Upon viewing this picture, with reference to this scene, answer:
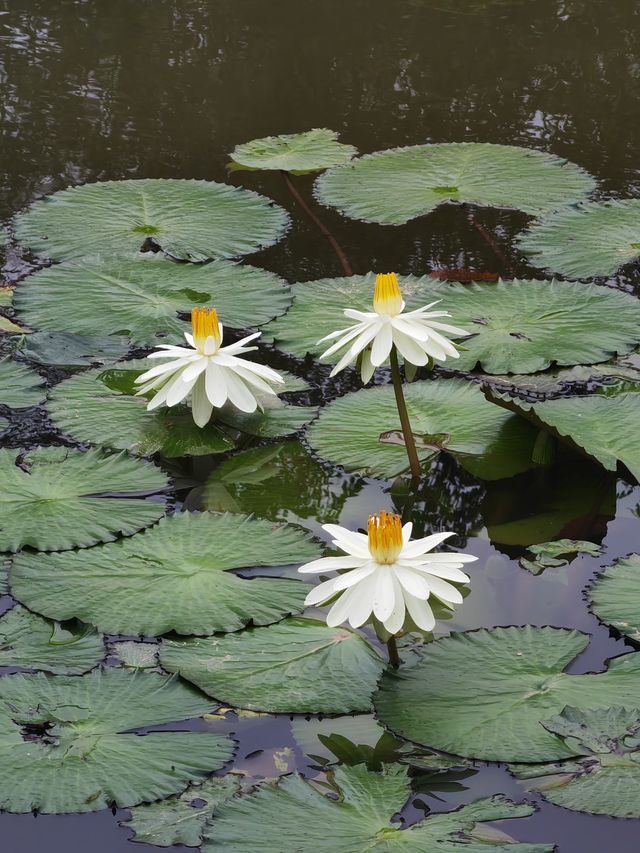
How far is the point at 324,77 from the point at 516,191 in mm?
1320

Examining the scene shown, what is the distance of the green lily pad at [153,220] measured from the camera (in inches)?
128

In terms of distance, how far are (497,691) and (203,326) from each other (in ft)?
3.39

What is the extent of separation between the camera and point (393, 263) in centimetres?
320

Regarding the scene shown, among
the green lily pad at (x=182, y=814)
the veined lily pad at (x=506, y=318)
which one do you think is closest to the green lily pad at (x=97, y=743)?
the green lily pad at (x=182, y=814)

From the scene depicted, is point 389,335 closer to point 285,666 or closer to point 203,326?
point 203,326

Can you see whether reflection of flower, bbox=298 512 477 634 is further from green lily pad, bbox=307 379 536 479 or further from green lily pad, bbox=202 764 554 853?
green lily pad, bbox=307 379 536 479

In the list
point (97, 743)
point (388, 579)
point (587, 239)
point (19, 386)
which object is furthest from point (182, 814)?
point (587, 239)

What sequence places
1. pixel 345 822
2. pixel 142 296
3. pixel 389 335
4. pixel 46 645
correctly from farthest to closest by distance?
pixel 142 296 < pixel 389 335 < pixel 46 645 < pixel 345 822

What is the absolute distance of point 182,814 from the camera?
1.54 metres

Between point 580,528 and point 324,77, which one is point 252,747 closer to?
point 580,528

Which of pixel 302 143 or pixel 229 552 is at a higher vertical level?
pixel 302 143

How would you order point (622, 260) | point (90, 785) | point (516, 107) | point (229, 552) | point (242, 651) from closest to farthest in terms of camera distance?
point (90, 785) → point (242, 651) → point (229, 552) → point (622, 260) → point (516, 107)

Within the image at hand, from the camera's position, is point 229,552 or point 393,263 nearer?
point 229,552

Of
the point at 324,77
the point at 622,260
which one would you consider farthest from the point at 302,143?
the point at 622,260
